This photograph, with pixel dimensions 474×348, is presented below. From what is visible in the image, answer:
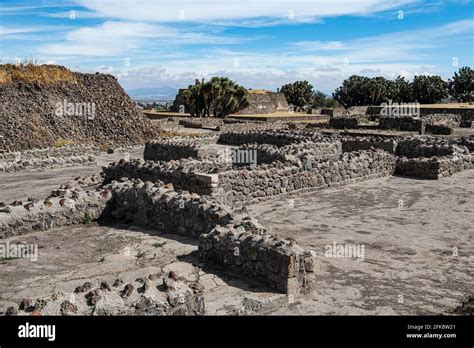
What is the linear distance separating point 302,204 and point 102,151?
1613cm

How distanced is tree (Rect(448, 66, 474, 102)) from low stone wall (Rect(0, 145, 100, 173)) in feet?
204

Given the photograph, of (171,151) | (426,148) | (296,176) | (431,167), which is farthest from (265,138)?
(296,176)

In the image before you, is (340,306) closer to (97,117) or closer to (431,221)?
(431,221)

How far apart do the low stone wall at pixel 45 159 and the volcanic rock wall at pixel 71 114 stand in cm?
290

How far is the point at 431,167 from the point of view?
669 inches

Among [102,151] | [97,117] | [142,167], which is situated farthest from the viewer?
[97,117]

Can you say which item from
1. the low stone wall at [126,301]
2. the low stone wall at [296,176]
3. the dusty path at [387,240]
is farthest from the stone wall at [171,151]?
the low stone wall at [126,301]

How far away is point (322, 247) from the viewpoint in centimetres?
919

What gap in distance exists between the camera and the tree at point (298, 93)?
76062mm

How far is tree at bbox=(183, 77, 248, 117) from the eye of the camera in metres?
52.9

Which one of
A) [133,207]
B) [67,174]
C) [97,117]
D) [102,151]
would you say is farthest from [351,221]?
[97,117]

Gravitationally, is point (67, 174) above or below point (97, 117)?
below

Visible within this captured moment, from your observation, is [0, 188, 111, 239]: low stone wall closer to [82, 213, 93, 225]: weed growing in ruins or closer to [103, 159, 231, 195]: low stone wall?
[82, 213, 93, 225]: weed growing in ruins

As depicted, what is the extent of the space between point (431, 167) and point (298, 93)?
60.3 meters
